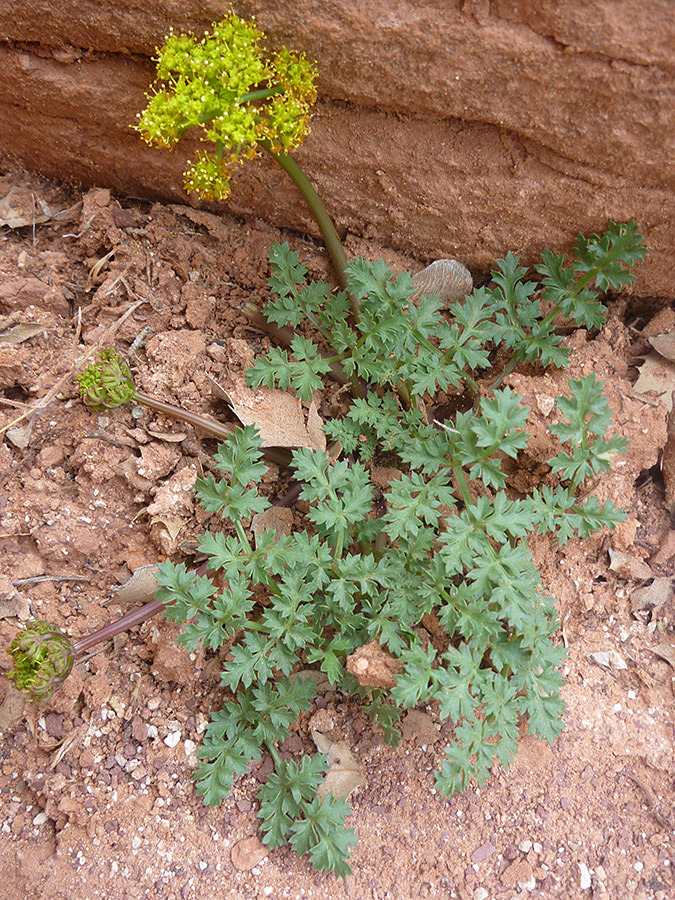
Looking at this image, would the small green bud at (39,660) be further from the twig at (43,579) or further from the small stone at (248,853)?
the small stone at (248,853)

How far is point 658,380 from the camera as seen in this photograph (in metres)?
3.22

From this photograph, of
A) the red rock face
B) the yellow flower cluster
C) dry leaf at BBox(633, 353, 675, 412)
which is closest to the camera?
the yellow flower cluster

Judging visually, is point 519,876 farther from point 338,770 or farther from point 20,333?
point 20,333

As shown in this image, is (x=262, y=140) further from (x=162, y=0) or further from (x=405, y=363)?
(x=405, y=363)

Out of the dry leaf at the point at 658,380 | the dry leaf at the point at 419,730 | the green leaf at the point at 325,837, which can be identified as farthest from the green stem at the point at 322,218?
Result: the green leaf at the point at 325,837

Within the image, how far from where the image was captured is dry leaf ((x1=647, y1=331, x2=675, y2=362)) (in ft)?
10.6

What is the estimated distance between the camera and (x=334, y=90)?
2.79m

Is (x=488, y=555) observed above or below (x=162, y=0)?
below

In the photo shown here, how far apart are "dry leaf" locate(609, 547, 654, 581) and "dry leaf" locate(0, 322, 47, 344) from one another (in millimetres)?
2756

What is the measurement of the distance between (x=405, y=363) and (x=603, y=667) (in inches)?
62.2

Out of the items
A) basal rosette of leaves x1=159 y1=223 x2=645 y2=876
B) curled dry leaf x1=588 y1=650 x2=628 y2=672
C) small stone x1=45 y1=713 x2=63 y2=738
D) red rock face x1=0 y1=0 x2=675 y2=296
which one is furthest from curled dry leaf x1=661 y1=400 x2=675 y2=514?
small stone x1=45 y1=713 x2=63 y2=738

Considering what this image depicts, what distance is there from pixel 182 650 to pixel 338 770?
806mm

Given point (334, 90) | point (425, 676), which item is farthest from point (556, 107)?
point (425, 676)

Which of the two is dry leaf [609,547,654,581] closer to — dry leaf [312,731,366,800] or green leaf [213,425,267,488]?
dry leaf [312,731,366,800]
